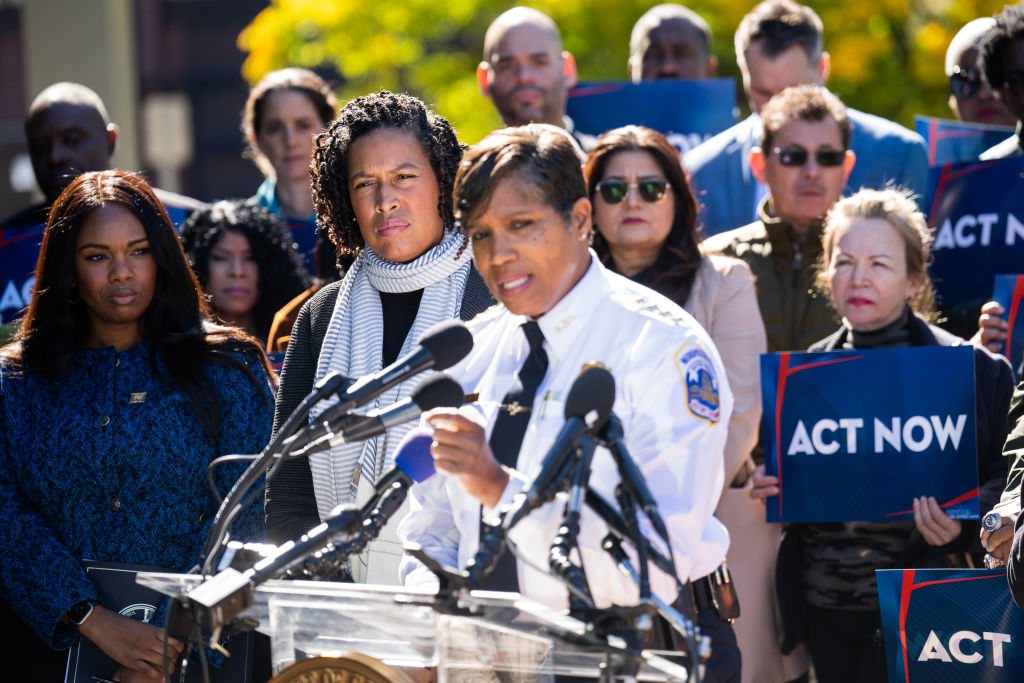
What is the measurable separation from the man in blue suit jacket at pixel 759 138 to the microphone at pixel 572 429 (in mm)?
3845

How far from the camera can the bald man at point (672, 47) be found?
7496 millimetres

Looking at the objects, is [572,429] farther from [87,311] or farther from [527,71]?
[527,71]

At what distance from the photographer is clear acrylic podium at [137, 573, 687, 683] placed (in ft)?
8.34

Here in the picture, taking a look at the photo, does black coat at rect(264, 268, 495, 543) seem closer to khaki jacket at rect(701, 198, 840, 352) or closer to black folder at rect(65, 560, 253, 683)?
black folder at rect(65, 560, 253, 683)

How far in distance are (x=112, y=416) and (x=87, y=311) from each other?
1.56 feet

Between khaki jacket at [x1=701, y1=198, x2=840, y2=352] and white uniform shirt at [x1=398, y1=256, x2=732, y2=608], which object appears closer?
white uniform shirt at [x1=398, y1=256, x2=732, y2=608]

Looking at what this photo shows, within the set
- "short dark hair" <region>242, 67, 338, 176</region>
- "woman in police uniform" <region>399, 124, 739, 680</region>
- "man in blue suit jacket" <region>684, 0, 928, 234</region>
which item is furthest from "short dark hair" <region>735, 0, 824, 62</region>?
"woman in police uniform" <region>399, 124, 739, 680</region>

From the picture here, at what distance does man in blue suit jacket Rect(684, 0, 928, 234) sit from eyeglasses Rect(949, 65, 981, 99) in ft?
1.93

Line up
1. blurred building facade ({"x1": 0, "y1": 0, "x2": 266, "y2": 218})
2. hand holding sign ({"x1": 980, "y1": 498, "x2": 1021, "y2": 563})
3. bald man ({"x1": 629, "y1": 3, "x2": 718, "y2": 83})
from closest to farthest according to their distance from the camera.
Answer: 1. hand holding sign ({"x1": 980, "y1": 498, "x2": 1021, "y2": 563})
2. bald man ({"x1": 629, "y1": 3, "x2": 718, "y2": 83})
3. blurred building facade ({"x1": 0, "y1": 0, "x2": 266, "y2": 218})

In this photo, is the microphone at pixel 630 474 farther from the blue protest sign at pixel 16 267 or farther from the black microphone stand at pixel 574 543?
the blue protest sign at pixel 16 267

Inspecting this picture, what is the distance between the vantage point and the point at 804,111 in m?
5.82

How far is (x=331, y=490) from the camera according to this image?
408 centimetres

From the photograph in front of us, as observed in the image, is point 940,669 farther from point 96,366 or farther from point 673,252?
point 96,366

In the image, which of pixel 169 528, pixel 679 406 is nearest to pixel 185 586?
pixel 679 406
